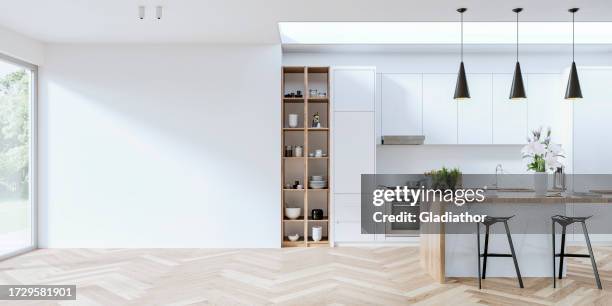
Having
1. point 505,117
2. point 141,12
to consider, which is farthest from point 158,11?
point 505,117

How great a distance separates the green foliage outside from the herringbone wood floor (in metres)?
0.91

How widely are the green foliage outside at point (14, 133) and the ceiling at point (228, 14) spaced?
0.66 meters

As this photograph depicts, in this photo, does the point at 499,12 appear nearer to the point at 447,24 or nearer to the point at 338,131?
the point at 447,24

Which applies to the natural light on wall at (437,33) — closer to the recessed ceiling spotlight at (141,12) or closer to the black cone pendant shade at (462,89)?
the black cone pendant shade at (462,89)

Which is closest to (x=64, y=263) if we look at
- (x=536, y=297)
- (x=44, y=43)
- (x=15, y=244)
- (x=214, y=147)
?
(x=15, y=244)

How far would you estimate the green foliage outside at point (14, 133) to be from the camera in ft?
17.6

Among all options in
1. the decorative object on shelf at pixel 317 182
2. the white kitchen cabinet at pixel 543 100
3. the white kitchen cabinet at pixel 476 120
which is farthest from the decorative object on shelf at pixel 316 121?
the white kitchen cabinet at pixel 543 100

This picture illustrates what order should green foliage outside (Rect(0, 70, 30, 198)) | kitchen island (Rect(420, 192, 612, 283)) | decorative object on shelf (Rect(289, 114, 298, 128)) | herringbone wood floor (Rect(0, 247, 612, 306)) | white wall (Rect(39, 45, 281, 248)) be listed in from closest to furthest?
herringbone wood floor (Rect(0, 247, 612, 306)), kitchen island (Rect(420, 192, 612, 283)), green foliage outside (Rect(0, 70, 30, 198)), white wall (Rect(39, 45, 281, 248)), decorative object on shelf (Rect(289, 114, 298, 128))

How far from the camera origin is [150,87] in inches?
234

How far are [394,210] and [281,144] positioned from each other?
178cm

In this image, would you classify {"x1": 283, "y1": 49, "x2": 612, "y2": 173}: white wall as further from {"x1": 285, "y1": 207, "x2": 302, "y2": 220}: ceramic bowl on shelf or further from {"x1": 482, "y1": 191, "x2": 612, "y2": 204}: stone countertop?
{"x1": 482, "y1": 191, "x2": 612, "y2": 204}: stone countertop

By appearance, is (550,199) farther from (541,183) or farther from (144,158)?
(144,158)

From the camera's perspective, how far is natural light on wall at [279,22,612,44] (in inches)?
239

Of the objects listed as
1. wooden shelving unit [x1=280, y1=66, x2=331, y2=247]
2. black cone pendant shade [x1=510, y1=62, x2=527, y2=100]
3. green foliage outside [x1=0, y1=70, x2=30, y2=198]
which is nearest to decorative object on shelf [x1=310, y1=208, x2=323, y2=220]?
wooden shelving unit [x1=280, y1=66, x2=331, y2=247]
